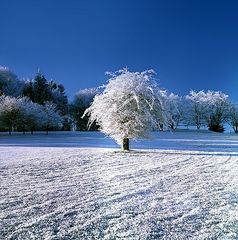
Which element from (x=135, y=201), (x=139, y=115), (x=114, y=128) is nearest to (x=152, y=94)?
(x=139, y=115)

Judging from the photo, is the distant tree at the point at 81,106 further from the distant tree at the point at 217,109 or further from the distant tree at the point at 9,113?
the distant tree at the point at 217,109

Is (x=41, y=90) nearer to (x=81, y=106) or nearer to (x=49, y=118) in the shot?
(x=81, y=106)

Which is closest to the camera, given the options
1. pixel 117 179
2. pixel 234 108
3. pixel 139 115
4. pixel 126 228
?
pixel 126 228

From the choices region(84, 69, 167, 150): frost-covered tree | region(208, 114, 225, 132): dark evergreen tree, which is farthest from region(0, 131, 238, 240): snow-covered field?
region(208, 114, 225, 132): dark evergreen tree

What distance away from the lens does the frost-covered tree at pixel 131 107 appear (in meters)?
19.7

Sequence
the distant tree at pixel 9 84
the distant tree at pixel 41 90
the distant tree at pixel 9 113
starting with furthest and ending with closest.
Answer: the distant tree at pixel 41 90 → the distant tree at pixel 9 84 → the distant tree at pixel 9 113

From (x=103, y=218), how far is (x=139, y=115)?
45.9ft

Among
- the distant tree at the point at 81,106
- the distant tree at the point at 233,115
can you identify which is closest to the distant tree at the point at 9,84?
the distant tree at the point at 81,106

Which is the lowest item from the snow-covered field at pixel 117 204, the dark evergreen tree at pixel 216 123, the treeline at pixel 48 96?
the snow-covered field at pixel 117 204

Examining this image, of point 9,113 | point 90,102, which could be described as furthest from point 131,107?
point 90,102

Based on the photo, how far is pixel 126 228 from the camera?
5.40 m

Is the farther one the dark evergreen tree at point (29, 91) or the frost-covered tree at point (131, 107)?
the dark evergreen tree at point (29, 91)

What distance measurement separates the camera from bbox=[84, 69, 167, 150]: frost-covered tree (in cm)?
1973

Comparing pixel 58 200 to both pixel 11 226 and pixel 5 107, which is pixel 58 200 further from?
pixel 5 107
